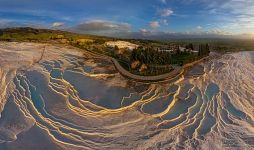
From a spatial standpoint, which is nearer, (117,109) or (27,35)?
(117,109)

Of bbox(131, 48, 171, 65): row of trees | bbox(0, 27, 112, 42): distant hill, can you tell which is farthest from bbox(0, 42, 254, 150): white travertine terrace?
bbox(0, 27, 112, 42): distant hill

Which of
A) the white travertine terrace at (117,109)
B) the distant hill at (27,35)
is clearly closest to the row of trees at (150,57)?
the white travertine terrace at (117,109)

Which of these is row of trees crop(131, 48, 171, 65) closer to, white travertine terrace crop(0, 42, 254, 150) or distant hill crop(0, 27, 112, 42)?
white travertine terrace crop(0, 42, 254, 150)

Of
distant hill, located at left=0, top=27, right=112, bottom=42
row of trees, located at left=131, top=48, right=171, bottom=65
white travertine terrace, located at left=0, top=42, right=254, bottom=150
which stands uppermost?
distant hill, located at left=0, top=27, right=112, bottom=42

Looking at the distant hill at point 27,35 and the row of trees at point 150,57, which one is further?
the distant hill at point 27,35

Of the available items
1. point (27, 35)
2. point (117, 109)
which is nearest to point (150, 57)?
point (117, 109)

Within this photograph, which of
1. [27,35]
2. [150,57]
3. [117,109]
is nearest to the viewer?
[117,109]

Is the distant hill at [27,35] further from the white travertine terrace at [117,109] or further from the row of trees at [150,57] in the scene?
the row of trees at [150,57]

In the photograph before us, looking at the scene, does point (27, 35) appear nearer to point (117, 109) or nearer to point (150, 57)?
point (150, 57)

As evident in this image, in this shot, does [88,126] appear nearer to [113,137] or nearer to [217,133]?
[113,137]

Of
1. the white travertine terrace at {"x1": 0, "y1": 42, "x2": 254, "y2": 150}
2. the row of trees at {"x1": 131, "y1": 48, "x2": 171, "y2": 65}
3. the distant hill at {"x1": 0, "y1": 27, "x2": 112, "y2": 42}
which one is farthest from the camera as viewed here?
the distant hill at {"x1": 0, "y1": 27, "x2": 112, "y2": 42}

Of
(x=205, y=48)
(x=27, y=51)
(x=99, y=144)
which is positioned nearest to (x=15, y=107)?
(x=99, y=144)
